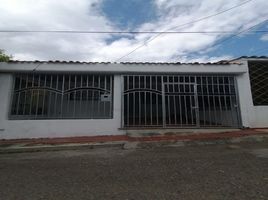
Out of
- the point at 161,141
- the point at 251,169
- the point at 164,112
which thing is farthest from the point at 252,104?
the point at 251,169

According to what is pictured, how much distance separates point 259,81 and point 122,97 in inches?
254

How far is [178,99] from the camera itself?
9.59 meters

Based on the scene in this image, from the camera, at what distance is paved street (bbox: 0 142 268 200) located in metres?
3.39

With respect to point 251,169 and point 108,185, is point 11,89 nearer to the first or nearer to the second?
point 108,185

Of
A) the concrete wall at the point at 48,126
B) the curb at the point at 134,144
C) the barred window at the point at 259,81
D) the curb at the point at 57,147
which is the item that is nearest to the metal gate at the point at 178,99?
the concrete wall at the point at 48,126

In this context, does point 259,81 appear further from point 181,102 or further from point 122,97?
point 122,97

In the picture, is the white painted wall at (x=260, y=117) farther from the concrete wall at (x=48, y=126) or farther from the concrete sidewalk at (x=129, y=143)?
the concrete wall at (x=48, y=126)

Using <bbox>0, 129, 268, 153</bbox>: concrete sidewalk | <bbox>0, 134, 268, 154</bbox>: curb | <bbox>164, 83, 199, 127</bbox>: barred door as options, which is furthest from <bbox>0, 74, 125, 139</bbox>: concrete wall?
<bbox>164, 83, 199, 127</bbox>: barred door

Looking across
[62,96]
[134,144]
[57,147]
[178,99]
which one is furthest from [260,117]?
[62,96]

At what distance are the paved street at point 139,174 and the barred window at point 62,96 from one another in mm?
2786

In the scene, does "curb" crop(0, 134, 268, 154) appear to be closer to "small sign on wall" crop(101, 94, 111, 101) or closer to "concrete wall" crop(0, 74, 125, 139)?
"concrete wall" crop(0, 74, 125, 139)

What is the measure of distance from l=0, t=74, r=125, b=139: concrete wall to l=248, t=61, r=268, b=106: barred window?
624 cm

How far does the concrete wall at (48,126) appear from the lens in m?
8.91

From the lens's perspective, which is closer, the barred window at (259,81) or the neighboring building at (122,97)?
the neighboring building at (122,97)
